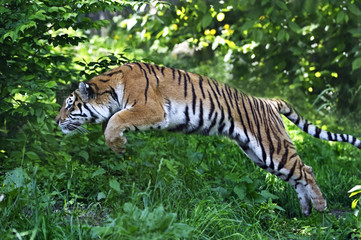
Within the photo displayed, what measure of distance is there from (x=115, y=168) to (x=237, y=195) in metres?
1.20

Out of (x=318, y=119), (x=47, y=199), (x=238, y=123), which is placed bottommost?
(x=318, y=119)

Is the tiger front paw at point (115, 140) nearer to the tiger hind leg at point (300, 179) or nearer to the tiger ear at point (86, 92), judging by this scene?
the tiger ear at point (86, 92)

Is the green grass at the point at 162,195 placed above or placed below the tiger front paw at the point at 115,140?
below

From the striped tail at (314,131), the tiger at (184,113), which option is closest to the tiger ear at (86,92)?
the tiger at (184,113)

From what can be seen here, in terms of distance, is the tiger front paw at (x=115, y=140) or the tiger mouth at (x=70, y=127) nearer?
the tiger front paw at (x=115, y=140)

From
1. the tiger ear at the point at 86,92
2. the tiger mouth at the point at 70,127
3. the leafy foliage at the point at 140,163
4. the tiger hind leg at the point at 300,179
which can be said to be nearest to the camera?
the leafy foliage at the point at 140,163

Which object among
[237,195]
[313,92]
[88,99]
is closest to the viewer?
[88,99]

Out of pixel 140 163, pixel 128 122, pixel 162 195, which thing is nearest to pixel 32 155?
pixel 140 163

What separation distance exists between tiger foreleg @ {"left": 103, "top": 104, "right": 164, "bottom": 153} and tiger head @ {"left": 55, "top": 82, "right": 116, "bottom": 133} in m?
0.33

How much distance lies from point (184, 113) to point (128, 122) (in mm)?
625

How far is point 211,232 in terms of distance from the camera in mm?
3777

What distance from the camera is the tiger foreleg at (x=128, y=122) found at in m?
3.98

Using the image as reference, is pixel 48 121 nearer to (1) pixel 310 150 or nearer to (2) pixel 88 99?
(2) pixel 88 99

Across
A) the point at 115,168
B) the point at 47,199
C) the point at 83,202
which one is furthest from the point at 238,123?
the point at 47,199
